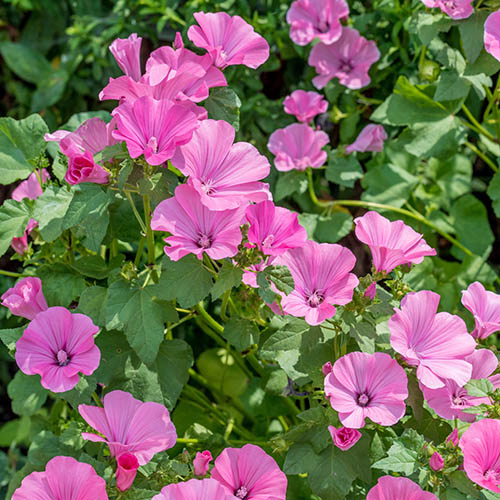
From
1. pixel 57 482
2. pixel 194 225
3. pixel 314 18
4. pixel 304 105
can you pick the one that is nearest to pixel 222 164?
pixel 194 225

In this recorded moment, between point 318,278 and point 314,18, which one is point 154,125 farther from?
point 314,18

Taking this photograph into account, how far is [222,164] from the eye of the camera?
40.7 inches

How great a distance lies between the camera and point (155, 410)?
101 cm

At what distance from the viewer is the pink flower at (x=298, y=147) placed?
1560mm

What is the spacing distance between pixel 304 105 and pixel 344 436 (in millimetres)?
899

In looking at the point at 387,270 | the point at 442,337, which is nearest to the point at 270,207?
the point at 387,270

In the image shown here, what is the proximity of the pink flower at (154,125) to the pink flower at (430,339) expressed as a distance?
39cm

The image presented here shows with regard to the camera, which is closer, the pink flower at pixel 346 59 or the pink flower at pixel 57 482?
the pink flower at pixel 57 482

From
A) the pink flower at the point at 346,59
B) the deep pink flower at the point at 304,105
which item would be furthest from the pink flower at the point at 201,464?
the pink flower at the point at 346,59

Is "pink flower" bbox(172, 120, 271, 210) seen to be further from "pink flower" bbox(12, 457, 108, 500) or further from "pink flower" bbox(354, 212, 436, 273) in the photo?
"pink flower" bbox(12, 457, 108, 500)

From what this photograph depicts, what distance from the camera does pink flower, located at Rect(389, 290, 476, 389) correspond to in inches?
38.1

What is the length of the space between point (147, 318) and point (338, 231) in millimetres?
733

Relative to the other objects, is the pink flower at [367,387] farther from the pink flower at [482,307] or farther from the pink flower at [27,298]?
the pink flower at [27,298]

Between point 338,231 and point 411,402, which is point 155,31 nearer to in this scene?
point 338,231
